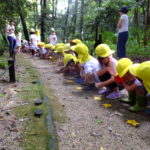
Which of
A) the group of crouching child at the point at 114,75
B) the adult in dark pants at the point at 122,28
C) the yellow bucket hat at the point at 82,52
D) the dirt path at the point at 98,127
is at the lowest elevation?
the dirt path at the point at 98,127

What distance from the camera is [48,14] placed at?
51.2 ft

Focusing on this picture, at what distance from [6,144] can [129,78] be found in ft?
6.08

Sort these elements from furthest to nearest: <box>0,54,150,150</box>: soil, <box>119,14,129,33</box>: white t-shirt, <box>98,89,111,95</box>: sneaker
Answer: <box>119,14,129,33</box>: white t-shirt, <box>98,89,111,95</box>: sneaker, <box>0,54,150,150</box>: soil

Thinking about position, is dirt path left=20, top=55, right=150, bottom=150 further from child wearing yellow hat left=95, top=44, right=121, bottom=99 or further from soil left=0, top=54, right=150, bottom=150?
child wearing yellow hat left=95, top=44, right=121, bottom=99

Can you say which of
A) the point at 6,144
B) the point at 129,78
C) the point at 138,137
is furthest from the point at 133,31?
the point at 6,144

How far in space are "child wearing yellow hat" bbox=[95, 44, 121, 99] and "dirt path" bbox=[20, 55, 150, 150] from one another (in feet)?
0.92

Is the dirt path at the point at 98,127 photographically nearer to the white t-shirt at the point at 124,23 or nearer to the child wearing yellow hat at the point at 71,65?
the child wearing yellow hat at the point at 71,65

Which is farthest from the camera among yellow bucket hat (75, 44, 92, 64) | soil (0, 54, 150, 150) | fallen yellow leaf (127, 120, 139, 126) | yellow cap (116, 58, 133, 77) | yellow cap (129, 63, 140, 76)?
yellow bucket hat (75, 44, 92, 64)

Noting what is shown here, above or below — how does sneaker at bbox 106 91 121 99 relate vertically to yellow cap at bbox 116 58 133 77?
below

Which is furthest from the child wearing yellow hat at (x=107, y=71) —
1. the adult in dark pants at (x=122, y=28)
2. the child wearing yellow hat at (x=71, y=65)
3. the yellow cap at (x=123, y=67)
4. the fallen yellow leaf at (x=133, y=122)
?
the adult in dark pants at (x=122, y=28)

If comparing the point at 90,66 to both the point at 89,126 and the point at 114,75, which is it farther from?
the point at 89,126


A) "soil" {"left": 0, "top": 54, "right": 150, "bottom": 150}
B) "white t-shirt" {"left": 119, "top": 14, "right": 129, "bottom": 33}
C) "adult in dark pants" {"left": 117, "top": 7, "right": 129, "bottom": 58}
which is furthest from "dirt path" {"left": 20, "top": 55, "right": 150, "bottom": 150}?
"white t-shirt" {"left": 119, "top": 14, "right": 129, "bottom": 33}

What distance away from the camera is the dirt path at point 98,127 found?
2.13m

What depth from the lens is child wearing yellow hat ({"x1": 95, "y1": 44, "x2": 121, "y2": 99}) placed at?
3474 mm
